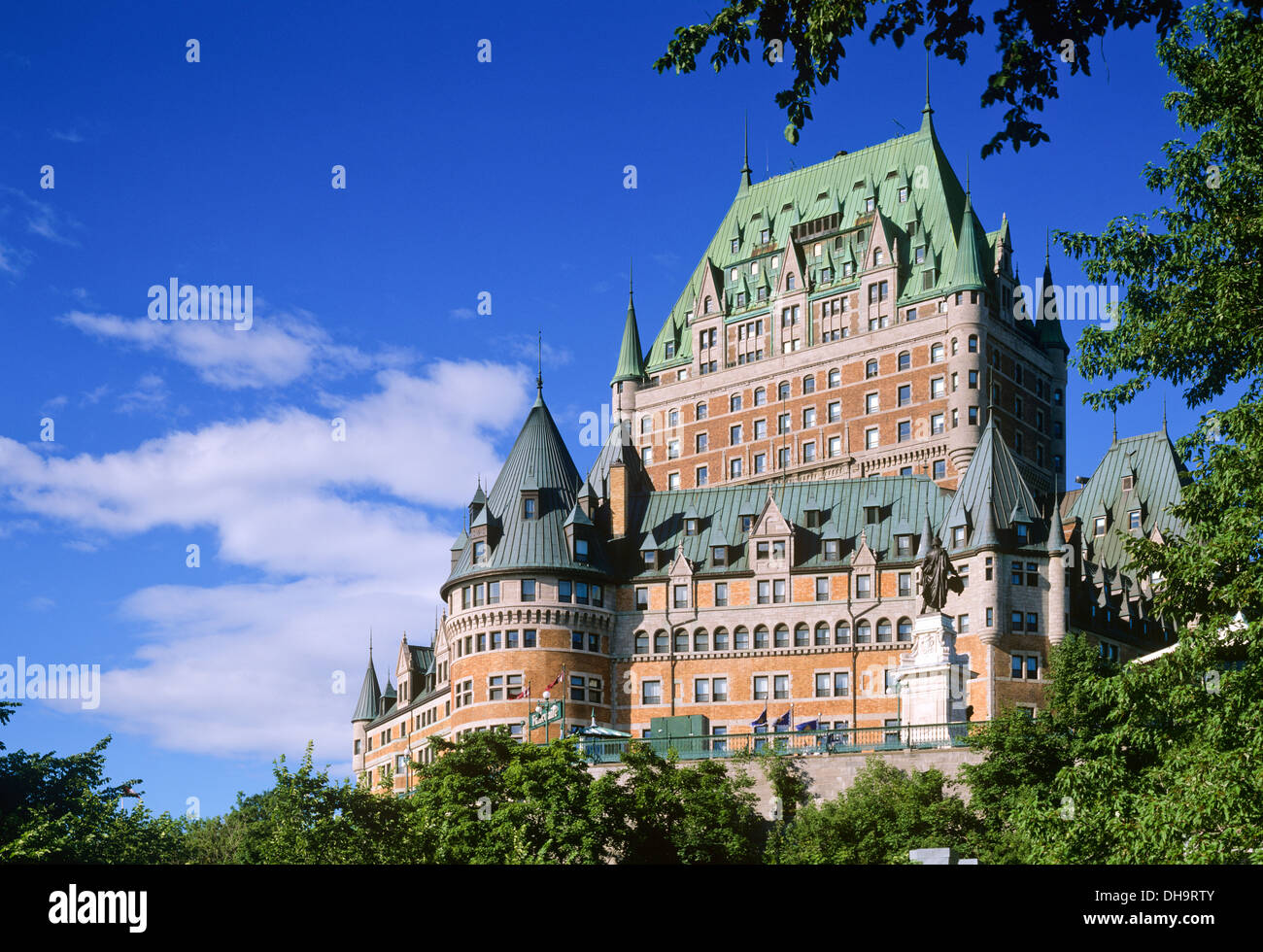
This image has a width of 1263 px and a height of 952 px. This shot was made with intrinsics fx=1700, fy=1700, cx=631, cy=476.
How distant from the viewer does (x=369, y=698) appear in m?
126

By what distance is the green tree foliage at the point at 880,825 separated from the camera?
210 ft

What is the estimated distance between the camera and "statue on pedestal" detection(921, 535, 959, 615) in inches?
3396

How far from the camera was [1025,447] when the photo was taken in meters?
121

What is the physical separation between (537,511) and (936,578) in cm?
2508

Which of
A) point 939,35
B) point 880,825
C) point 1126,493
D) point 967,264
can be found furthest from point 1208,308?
point 967,264

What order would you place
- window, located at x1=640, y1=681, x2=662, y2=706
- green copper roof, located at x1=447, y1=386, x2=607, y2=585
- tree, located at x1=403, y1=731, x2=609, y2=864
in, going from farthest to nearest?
green copper roof, located at x1=447, y1=386, x2=607, y2=585
window, located at x1=640, y1=681, x2=662, y2=706
tree, located at x1=403, y1=731, x2=609, y2=864

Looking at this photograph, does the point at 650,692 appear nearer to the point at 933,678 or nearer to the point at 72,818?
the point at 933,678

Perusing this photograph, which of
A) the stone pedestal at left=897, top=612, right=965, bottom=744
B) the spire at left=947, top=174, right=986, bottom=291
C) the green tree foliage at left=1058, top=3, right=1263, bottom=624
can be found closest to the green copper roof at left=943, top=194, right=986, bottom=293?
the spire at left=947, top=174, right=986, bottom=291

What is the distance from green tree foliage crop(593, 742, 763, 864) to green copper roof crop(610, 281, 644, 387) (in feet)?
228

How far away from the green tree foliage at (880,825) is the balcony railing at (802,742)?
382 cm

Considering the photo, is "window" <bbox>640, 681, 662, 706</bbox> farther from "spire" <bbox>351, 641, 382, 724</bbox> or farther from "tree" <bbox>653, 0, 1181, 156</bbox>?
"tree" <bbox>653, 0, 1181, 156</bbox>

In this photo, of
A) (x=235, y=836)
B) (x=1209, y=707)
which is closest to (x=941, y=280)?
(x=235, y=836)
